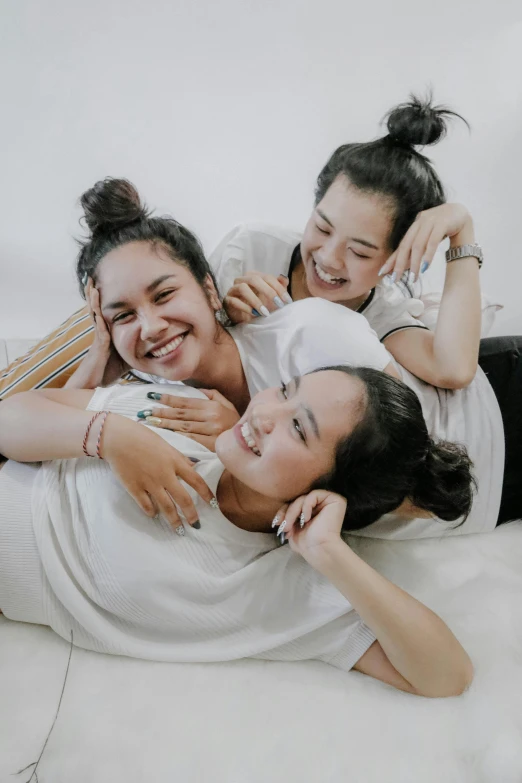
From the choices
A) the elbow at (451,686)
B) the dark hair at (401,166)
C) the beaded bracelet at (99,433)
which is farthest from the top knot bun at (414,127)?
the elbow at (451,686)

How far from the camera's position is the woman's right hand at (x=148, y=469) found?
0.63 meters

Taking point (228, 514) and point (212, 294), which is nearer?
point (228, 514)

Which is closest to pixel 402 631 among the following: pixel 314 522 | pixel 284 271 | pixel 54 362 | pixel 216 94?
pixel 314 522

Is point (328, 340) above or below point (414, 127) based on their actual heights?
below

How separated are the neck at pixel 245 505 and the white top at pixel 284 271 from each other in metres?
0.34

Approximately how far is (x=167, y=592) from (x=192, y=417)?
21 cm

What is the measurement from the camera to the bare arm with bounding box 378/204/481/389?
772 millimetres

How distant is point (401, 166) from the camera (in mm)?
761

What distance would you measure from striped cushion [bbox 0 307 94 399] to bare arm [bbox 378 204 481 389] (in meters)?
0.54

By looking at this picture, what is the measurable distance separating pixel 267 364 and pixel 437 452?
0.84 feet

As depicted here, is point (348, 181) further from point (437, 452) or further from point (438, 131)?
point (437, 452)

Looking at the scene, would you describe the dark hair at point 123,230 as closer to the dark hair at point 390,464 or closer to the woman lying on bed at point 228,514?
the woman lying on bed at point 228,514

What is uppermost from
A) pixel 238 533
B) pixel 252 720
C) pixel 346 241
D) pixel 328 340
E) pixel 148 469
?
pixel 346 241

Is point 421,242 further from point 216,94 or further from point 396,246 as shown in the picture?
point 216,94
